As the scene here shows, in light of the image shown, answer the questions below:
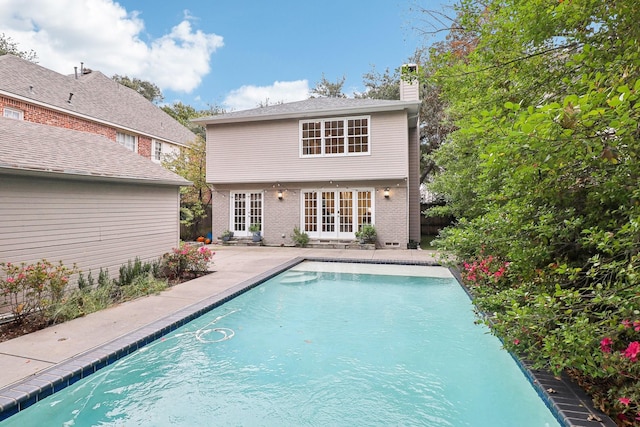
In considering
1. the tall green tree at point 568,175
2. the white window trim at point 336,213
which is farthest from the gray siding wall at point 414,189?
the tall green tree at point 568,175

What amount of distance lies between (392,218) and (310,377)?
9.29 meters

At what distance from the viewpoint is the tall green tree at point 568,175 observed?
6.46ft

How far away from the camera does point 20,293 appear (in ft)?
15.9

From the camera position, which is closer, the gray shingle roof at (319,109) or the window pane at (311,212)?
the gray shingle roof at (319,109)

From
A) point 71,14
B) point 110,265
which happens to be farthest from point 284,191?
point 71,14

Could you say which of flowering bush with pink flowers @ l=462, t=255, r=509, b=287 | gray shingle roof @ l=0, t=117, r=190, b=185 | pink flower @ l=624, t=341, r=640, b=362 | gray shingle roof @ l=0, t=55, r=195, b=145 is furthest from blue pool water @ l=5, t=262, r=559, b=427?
gray shingle roof @ l=0, t=55, r=195, b=145

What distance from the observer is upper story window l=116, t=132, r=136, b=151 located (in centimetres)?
1716

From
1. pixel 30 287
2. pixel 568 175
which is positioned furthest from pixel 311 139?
pixel 568 175

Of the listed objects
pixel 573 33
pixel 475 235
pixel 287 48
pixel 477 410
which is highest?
pixel 287 48

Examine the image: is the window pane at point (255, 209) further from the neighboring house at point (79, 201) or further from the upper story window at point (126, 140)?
the upper story window at point (126, 140)

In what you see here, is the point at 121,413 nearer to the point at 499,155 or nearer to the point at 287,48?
the point at 499,155

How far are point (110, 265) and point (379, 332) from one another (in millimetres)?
5277

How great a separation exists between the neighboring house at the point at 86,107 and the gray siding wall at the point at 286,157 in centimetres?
615

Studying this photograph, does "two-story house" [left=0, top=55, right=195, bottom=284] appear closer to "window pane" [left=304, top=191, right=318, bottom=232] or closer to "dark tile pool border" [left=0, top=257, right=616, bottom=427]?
"dark tile pool border" [left=0, top=257, right=616, bottom=427]
